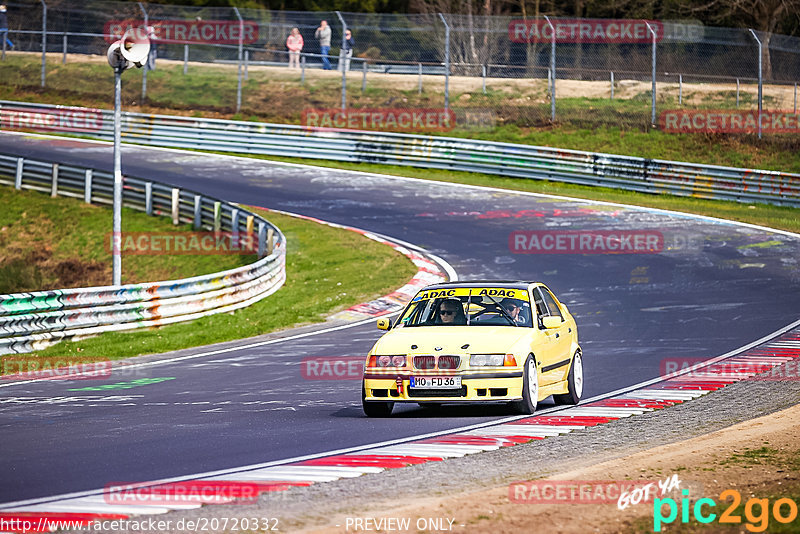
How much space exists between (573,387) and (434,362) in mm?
2067

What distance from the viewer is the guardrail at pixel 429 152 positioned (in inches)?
1236

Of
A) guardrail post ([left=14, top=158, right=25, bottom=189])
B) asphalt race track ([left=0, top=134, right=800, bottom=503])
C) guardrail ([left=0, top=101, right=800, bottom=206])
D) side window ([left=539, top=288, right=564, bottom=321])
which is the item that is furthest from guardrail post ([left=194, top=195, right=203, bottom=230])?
side window ([left=539, top=288, right=564, bottom=321])

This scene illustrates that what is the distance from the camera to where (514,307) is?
1188 centimetres

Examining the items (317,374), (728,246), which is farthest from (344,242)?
(317,374)

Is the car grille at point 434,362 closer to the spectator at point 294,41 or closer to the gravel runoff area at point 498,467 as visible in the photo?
the gravel runoff area at point 498,467

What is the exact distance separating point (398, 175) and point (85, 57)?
1662 centimetres

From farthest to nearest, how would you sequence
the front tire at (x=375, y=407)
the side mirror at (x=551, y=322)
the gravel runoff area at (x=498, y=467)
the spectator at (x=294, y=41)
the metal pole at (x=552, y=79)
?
the spectator at (x=294, y=41) < the metal pole at (x=552, y=79) < the side mirror at (x=551, y=322) < the front tire at (x=375, y=407) < the gravel runoff area at (x=498, y=467)

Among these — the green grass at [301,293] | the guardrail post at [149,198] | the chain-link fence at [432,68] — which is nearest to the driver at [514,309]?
the green grass at [301,293]

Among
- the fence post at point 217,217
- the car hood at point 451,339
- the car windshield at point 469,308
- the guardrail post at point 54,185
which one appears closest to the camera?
the car hood at point 451,339

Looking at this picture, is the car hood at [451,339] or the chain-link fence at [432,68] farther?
the chain-link fence at [432,68]

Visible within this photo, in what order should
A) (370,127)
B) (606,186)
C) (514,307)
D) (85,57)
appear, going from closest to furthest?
(514,307) < (606,186) < (370,127) < (85,57)

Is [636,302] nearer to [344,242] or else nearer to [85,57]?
[344,242]

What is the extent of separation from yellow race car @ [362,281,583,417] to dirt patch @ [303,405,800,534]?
186 centimetres

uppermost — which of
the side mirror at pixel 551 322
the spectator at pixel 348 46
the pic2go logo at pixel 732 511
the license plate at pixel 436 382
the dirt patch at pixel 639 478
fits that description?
the spectator at pixel 348 46
